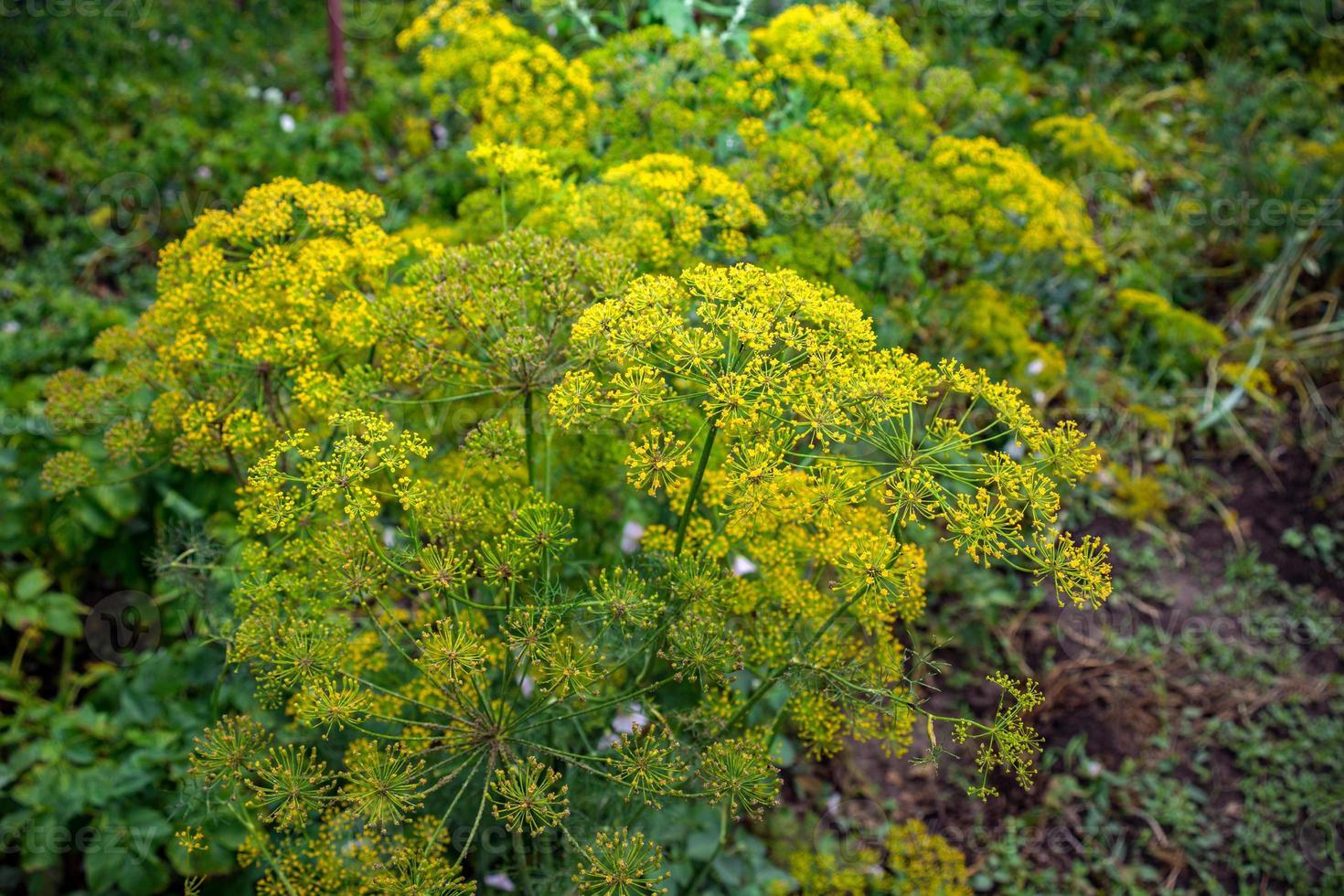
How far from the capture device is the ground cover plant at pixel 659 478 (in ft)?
6.22

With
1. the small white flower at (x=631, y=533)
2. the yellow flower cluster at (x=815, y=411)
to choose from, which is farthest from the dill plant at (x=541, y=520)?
the small white flower at (x=631, y=533)

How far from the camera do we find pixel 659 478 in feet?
6.15

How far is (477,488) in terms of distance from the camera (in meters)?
2.27

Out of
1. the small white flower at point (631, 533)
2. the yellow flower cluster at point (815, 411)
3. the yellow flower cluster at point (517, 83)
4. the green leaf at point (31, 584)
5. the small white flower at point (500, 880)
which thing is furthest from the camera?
the green leaf at point (31, 584)

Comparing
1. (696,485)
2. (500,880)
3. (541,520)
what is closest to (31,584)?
(500,880)

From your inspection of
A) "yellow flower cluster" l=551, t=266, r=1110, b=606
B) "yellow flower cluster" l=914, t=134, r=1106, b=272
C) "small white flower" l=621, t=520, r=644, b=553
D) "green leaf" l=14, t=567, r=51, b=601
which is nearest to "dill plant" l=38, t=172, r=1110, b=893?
"yellow flower cluster" l=551, t=266, r=1110, b=606

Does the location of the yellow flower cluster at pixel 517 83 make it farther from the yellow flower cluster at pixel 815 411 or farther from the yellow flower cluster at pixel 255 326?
the yellow flower cluster at pixel 815 411

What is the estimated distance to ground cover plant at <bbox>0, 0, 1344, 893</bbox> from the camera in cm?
190

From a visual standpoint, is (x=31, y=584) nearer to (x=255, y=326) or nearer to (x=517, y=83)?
(x=255, y=326)

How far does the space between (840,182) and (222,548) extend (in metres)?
1.97

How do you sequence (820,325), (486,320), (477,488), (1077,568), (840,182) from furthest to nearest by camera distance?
→ (840,182)
(477,488)
(486,320)
(820,325)
(1077,568)

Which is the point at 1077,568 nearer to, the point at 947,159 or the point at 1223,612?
the point at 947,159

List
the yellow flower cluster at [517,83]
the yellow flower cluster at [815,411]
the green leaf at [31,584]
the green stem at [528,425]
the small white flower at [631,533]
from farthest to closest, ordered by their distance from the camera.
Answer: the green leaf at [31,584]
the small white flower at [631,533]
the yellow flower cluster at [517,83]
the green stem at [528,425]
the yellow flower cluster at [815,411]

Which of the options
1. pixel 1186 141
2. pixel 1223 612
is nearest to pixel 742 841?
pixel 1223 612
